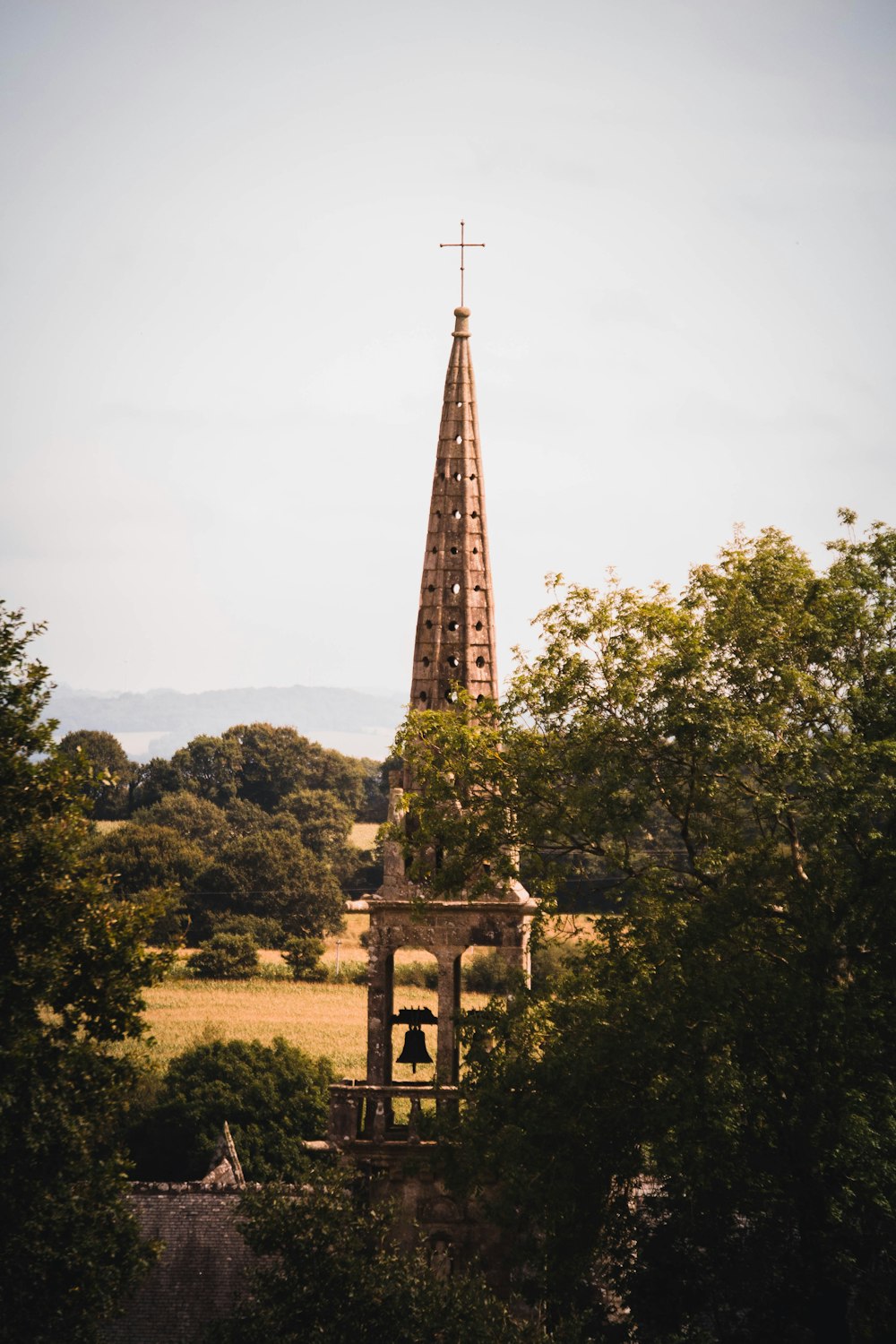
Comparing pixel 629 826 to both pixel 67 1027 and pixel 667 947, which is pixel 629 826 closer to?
pixel 667 947

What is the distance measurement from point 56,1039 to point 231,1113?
98.5ft

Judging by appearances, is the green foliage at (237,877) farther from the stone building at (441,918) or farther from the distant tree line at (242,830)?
the stone building at (441,918)

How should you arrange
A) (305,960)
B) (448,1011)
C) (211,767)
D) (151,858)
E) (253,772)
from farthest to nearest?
(253,772) < (211,767) < (151,858) < (305,960) < (448,1011)

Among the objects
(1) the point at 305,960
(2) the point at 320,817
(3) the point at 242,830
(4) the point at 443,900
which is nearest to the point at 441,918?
(4) the point at 443,900

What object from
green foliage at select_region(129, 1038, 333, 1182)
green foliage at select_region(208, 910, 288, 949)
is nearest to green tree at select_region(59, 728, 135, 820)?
green foliage at select_region(208, 910, 288, 949)

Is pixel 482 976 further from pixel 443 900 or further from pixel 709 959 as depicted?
pixel 709 959

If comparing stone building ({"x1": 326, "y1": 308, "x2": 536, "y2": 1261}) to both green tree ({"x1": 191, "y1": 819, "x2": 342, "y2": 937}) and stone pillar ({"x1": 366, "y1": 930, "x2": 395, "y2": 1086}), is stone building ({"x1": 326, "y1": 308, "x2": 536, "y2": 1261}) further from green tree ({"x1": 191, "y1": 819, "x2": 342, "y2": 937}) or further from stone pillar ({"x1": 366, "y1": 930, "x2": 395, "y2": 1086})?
green tree ({"x1": 191, "y1": 819, "x2": 342, "y2": 937})

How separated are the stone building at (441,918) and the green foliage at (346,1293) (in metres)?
1.78

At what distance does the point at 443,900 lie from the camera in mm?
29266

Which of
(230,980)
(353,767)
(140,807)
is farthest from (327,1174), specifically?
(353,767)

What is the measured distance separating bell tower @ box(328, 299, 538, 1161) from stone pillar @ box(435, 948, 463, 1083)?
0.02m

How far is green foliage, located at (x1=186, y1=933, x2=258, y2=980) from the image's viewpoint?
96.4 metres

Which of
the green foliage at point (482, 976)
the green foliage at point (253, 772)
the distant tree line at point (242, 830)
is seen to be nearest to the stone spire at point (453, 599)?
the distant tree line at point (242, 830)

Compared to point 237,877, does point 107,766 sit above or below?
above
